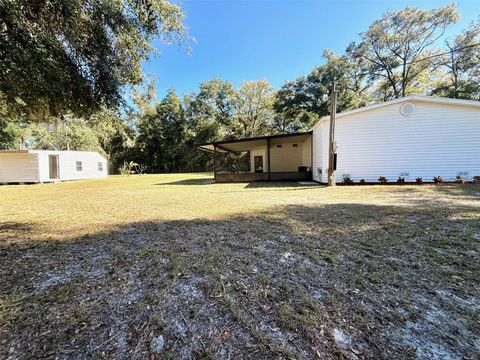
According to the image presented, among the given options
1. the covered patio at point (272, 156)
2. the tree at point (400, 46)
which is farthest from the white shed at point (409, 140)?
Result: the tree at point (400, 46)

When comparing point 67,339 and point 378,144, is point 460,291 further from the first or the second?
point 378,144

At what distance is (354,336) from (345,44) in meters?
26.4

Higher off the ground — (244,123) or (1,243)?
(244,123)

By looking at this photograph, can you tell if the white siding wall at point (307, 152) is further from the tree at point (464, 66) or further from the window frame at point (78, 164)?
the window frame at point (78, 164)

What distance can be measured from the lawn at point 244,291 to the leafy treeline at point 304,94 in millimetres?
8577

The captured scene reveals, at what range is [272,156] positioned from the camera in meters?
16.9

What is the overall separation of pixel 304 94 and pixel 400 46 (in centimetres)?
859

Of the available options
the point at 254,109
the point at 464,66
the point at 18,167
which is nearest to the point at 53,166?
the point at 18,167

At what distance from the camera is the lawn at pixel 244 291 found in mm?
1414

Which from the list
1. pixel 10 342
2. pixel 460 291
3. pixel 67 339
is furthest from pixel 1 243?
pixel 460 291

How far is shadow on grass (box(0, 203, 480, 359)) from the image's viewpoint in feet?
4.66

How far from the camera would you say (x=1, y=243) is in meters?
3.19

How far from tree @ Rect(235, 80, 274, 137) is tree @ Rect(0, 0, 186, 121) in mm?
26608

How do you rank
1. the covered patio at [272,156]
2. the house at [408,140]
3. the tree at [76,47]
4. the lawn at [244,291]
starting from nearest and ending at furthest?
1. the lawn at [244,291]
2. the tree at [76,47]
3. the house at [408,140]
4. the covered patio at [272,156]
